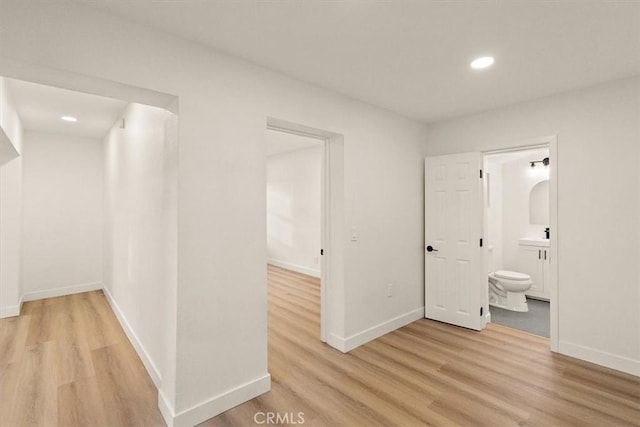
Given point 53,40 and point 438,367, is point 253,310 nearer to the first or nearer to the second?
point 438,367

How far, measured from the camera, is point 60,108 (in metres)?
3.53

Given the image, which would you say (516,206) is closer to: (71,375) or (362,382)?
(362,382)

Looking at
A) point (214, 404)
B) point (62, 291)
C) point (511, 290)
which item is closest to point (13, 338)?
point (62, 291)

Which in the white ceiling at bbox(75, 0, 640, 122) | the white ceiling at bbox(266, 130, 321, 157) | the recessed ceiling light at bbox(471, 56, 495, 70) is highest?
the white ceiling at bbox(266, 130, 321, 157)

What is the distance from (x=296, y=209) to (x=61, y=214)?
13.5 feet

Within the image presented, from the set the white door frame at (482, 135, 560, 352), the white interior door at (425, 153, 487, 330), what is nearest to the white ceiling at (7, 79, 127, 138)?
the white interior door at (425, 153, 487, 330)

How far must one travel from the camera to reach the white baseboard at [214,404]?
1.91m

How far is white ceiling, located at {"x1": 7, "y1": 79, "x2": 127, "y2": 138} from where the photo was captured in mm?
3020

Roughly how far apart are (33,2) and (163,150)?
981mm

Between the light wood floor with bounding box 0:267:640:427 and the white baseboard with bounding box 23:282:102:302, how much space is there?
1.36m

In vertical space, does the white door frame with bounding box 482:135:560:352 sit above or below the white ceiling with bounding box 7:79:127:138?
below

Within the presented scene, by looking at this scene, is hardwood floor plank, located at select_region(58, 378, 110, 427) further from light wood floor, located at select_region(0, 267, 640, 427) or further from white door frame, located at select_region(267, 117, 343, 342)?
white door frame, located at select_region(267, 117, 343, 342)

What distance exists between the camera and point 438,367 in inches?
104

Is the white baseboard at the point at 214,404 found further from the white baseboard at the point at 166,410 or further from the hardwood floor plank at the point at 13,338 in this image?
the hardwood floor plank at the point at 13,338
